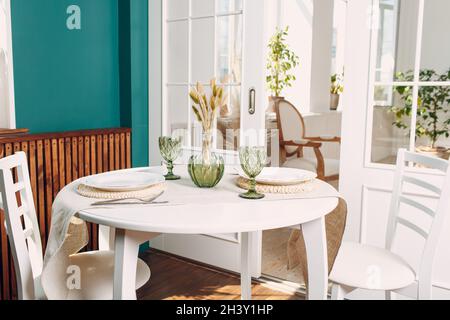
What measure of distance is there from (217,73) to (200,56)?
7.3 inches

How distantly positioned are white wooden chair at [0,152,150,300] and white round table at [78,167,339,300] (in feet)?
0.84

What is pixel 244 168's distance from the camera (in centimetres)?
154

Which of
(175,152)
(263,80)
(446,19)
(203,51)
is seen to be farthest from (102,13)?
(446,19)

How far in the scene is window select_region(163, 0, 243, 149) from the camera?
2896mm

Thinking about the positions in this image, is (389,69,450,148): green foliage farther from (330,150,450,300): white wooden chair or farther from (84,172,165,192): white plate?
(84,172,165,192): white plate

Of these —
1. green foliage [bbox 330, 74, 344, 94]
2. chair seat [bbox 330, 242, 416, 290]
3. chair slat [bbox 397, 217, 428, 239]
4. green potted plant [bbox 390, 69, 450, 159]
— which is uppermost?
green foliage [bbox 330, 74, 344, 94]

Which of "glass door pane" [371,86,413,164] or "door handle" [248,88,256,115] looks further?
"door handle" [248,88,256,115]

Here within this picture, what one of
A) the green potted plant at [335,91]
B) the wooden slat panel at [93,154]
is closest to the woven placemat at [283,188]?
the wooden slat panel at [93,154]

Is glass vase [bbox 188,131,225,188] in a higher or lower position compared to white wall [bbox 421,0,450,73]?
lower

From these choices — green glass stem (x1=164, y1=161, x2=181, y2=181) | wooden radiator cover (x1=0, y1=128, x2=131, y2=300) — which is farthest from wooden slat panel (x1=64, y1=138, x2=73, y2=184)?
green glass stem (x1=164, y1=161, x2=181, y2=181)

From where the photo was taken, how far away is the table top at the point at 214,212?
1.26 metres

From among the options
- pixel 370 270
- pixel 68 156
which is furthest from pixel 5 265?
pixel 370 270

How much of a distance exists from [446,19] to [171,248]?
2293mm

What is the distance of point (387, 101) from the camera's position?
2.41 m
